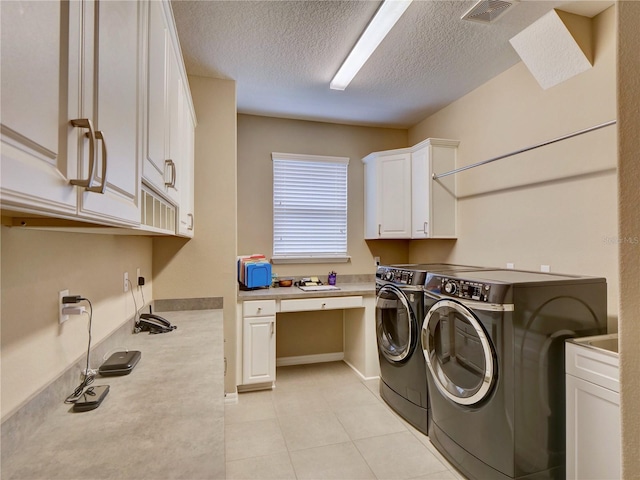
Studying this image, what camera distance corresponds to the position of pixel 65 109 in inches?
22.5

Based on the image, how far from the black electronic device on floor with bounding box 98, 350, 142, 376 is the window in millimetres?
2174

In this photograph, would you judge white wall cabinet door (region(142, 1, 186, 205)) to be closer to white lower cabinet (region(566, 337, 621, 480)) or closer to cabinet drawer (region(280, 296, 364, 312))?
cabinet drawer (region(280, 296, 364, 312))

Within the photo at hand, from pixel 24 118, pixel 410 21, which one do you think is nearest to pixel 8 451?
pixel 24 118

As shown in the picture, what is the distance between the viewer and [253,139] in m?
3.56

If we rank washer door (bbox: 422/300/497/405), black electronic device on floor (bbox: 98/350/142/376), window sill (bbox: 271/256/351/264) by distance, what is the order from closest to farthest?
black electronic device on floor (bbox: 98/350/142/376) → washer door (bbox: 422/300/497/405) → window sill (bbox: 271/256/351/264)

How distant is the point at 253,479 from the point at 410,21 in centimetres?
292

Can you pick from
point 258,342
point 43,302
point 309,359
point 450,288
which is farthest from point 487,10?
point 309,359

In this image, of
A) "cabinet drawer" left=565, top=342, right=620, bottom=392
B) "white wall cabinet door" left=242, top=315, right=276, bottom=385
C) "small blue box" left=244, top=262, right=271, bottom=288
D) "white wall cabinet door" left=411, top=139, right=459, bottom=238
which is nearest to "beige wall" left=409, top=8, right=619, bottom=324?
"white wall cabinet door" left=411, top=139, right=459, bottom=238

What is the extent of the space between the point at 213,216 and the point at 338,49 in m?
1.60

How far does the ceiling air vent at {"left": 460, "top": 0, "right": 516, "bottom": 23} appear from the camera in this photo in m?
1.88

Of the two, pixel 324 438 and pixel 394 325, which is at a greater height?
pixel 394 325

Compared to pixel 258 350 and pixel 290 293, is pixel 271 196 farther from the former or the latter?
pixel 258 350

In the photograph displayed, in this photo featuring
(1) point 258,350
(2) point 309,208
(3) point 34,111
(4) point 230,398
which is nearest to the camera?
(3) point 34,111

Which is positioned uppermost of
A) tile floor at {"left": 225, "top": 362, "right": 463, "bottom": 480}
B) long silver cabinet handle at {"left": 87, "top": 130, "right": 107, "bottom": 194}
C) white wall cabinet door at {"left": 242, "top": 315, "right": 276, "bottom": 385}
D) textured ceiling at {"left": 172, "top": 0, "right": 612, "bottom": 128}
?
textured ceiling at {"left": 172, "top": 0, "right": 612, "bottom": 128}
